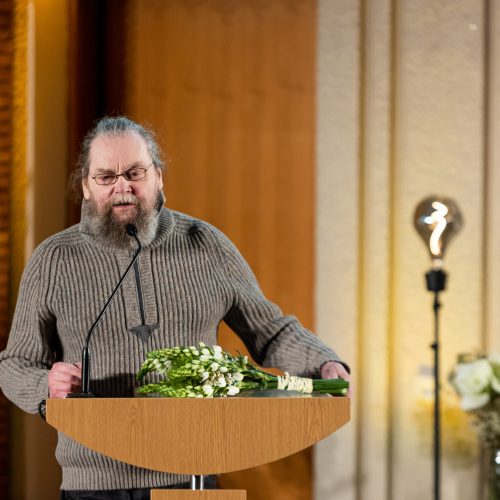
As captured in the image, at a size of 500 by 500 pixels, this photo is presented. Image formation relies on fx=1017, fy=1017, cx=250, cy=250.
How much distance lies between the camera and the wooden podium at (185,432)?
6.23ft

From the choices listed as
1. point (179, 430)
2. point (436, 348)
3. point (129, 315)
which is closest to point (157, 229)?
point (129, 315)

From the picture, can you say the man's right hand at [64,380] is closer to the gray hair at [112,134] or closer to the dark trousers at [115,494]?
the dark trousers at [115,494]

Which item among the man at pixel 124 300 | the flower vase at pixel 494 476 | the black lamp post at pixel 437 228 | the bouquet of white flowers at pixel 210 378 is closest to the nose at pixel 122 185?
the man at pixel 124 300

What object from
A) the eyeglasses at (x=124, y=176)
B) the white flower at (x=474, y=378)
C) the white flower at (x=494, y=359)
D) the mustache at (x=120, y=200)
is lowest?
the white flower at (x=474, y=378)

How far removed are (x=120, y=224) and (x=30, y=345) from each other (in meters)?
0.36

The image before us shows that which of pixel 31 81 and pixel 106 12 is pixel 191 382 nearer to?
pixel 31 81

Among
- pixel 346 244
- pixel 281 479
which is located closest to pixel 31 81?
pixel 346 244

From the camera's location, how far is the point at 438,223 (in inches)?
171

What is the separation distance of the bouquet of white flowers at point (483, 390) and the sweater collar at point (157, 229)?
6.62 ft

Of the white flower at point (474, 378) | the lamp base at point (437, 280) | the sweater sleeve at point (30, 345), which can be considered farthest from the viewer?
the lamp base at point (437, 280)

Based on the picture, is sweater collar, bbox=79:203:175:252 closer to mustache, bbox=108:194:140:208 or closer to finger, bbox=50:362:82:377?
mustache, bbox=108:194:140:208

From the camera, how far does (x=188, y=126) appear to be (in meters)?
4.51

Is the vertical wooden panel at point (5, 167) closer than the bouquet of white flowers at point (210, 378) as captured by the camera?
No

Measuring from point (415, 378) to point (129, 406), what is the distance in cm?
294
